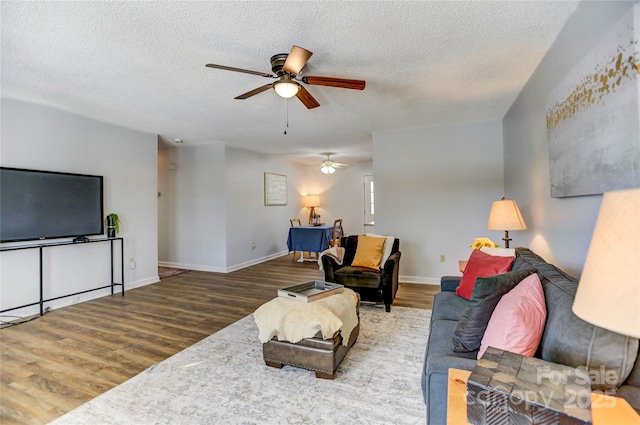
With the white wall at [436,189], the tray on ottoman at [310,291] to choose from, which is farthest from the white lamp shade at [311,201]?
the tray on ottoman at [310,291]

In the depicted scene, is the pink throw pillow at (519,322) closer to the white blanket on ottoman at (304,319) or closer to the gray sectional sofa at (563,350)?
the gray sectional sofa at (563,350)

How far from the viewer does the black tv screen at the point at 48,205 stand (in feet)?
10.7

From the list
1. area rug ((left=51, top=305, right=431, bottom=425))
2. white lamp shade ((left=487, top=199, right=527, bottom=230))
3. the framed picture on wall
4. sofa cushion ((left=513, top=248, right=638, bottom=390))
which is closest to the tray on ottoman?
area rug ((left=51, top=305, right=431, bottom=425))

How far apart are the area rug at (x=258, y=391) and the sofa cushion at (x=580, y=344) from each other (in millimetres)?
926

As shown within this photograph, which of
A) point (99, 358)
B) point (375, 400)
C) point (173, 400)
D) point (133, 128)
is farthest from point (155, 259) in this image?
point (375, 400)

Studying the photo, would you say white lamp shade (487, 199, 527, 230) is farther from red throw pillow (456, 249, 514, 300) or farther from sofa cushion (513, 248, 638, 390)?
sofa cushion (513, 248, 638, 390)

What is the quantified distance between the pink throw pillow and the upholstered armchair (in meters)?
1.99

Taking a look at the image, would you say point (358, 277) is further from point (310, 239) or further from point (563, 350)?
point (310, 239)

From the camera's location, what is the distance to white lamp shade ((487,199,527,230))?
8.99 feet

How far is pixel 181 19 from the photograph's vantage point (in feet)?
6.48

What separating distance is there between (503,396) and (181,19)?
2.56 m

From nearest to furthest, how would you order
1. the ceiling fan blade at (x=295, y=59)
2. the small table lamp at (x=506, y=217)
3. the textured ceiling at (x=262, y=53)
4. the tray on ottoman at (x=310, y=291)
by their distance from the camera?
the textured ceiling at (x=262, y=53)
the ceiling fan blade at (x=295, y=59)
the tray on ottoman at (x=310, y=291)
the small table lamp at (x=506, y=217)

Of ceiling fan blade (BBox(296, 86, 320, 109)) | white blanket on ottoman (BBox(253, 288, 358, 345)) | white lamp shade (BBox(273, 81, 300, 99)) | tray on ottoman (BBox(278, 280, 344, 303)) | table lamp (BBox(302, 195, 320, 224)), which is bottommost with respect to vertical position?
white blanket on ottoman (BBox(253, 288, 358, 345))

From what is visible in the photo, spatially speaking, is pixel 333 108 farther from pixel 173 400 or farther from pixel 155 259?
pixel 155 259
